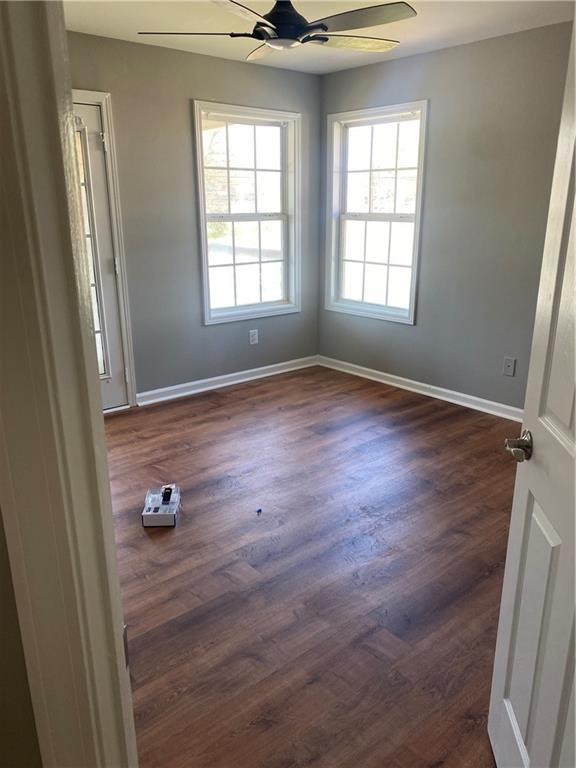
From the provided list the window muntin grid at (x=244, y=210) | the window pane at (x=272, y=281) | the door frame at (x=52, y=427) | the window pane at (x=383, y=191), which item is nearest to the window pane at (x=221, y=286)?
the window muntin grid at (x=244, y=210)

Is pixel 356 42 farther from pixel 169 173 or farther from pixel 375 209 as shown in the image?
pixel 375 209

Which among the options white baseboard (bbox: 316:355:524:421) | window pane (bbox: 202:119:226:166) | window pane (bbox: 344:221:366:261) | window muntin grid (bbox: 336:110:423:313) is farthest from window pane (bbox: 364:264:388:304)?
window pane (bbox: 202:119:226:166)

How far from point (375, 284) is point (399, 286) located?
28 cm

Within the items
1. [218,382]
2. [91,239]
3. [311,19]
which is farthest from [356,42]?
[218,382]

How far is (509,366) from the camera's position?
4.13 m

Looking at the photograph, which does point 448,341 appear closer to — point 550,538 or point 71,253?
point 550,538

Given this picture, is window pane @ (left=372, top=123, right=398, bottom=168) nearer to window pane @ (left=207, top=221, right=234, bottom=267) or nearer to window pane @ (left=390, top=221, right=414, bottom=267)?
window pane @ (left=390, top=221, right=414, bottom=267)

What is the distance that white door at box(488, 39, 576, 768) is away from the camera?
108 cm

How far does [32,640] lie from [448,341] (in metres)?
4.12

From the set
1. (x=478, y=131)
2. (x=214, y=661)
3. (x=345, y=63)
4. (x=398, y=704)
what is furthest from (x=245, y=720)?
(x=345, y=63)

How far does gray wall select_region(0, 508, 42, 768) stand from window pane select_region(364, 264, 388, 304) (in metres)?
4.51

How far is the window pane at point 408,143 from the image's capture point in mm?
4418

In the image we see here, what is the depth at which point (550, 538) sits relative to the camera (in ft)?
3.92

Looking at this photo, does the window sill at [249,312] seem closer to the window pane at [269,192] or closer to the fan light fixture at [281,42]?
the window pane at [269,192]
